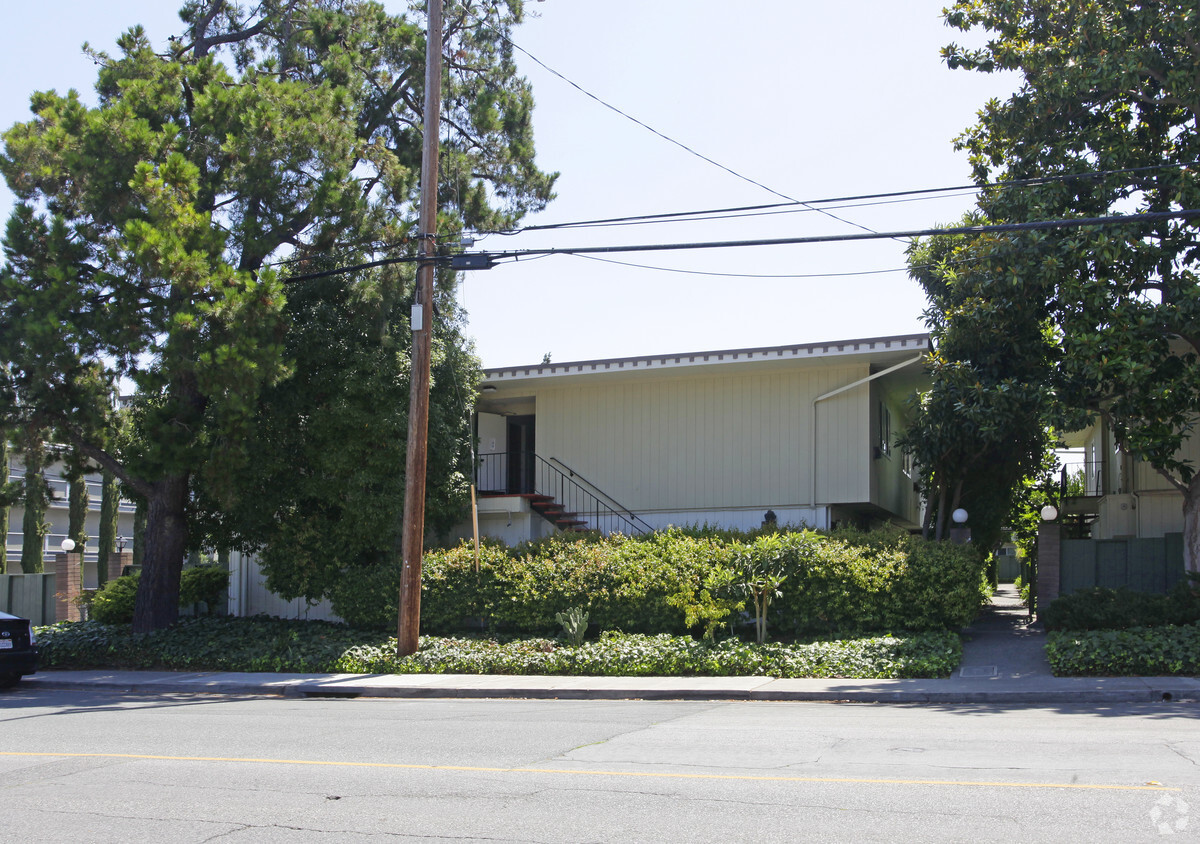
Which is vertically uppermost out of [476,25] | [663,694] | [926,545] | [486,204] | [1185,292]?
[476,25]

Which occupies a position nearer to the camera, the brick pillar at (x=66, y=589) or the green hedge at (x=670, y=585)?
the green hedge at (x=670, y=585)

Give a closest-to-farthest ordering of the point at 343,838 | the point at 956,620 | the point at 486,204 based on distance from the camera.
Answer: the point at 343,838
the point at 956,620
the point at 486,204

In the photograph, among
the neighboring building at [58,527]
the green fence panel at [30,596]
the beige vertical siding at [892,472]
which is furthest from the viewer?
the neighboring building at [58,527]

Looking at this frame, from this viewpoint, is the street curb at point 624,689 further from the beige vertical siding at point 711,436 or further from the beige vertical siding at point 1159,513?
the beige vertical siding at point 1159,513

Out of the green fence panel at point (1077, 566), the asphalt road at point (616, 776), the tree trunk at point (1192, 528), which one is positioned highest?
the tree trunk at point (1192, 528)

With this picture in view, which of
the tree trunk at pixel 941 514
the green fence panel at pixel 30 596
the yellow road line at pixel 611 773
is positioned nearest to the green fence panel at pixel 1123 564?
the tree trunk at pixel 941 514

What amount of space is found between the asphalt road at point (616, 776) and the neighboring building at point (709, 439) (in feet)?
31.0

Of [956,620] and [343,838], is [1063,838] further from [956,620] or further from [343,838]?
[956,620]

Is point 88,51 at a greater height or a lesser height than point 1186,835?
greater

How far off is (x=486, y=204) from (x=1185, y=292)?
12747 millimetres

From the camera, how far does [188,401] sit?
18062 mm

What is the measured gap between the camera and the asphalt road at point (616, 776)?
5.99 meters

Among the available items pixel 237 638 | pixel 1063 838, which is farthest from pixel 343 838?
pixel 237 638

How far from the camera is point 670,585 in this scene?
54.7 ft
